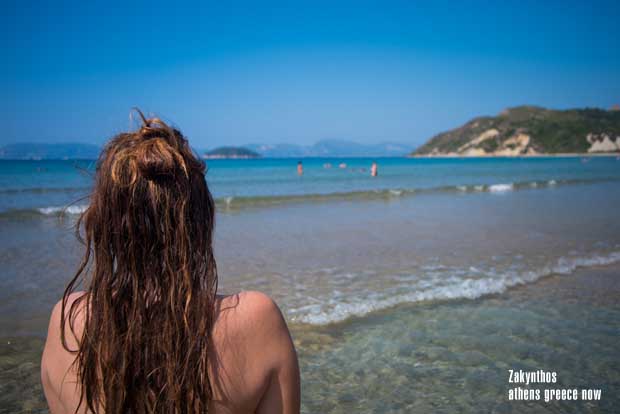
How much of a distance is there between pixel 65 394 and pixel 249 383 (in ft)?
2.33

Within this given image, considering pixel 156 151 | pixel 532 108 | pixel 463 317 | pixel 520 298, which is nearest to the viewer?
pixel 156 151

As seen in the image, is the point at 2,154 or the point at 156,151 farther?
the point at 2,154

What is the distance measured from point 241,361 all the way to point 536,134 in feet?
529

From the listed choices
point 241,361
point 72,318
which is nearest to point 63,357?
point 72,318

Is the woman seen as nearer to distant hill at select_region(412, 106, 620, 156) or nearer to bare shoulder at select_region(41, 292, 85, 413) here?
bare shoulder at select_region(41, 292, 85, 413)

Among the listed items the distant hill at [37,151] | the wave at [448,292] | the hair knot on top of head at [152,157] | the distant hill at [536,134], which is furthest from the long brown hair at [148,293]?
the distant hill at [37,151]

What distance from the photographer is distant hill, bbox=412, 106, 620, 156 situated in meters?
128

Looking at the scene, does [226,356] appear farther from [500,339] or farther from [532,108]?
[532,108]

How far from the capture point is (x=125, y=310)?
136cm

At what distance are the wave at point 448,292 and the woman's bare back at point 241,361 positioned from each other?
3678 millimetres

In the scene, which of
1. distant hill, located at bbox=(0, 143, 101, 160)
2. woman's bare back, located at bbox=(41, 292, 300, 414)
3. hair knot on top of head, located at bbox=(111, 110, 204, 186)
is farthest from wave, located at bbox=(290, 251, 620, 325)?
distant hill, located at bbox=(0, 143, 101, 160)

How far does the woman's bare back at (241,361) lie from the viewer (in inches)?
54.0

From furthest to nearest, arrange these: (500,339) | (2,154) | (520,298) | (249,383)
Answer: (2,154), (520,298), (500,339), (249,383)

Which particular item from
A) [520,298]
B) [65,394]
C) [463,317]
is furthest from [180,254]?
[520,298]
